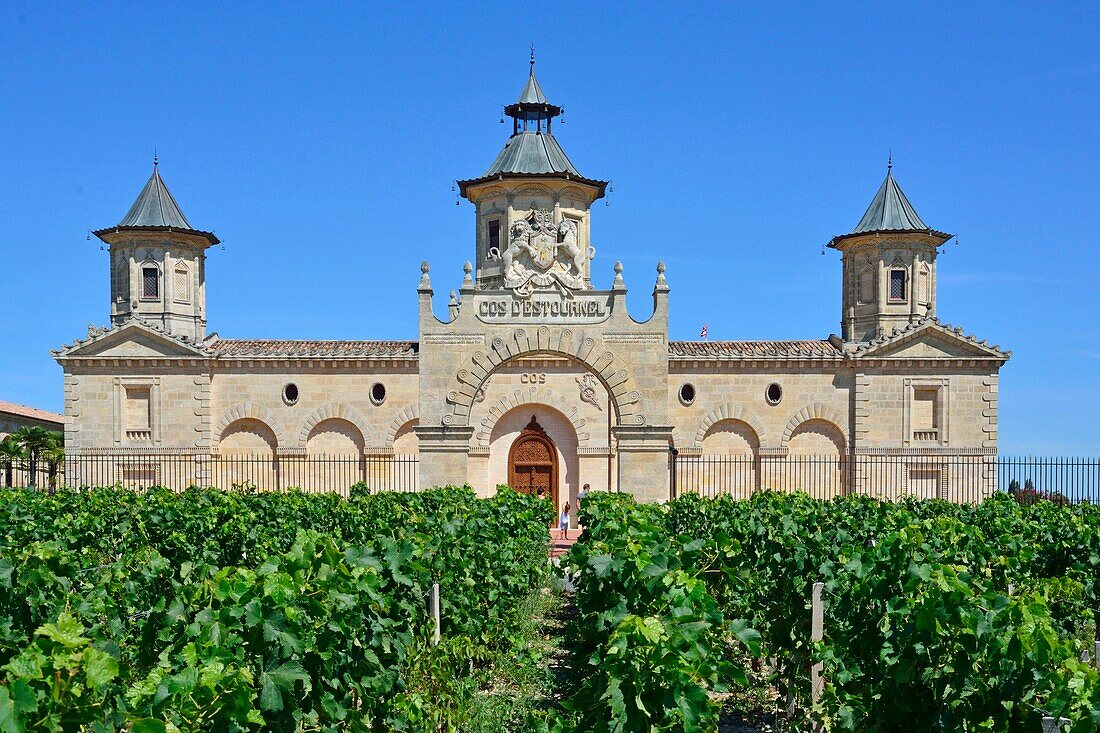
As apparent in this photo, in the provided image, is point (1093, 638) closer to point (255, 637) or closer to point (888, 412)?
point (255, 637)

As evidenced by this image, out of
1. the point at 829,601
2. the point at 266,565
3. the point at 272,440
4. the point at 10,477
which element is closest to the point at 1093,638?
the point at 829,601

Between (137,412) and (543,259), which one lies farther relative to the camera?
(137,412)

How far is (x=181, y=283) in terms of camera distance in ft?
109

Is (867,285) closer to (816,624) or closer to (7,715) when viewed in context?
(816,624)

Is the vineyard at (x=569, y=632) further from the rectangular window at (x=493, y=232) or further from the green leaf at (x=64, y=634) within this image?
the rectangular window at (x=493, y=232)

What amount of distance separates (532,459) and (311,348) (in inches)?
302

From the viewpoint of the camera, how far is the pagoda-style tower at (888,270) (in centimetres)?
3300

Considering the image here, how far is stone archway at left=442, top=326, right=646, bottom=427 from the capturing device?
24688 millimetres

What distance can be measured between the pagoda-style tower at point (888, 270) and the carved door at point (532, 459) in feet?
34.6

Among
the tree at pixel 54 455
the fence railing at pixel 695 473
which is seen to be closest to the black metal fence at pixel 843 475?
the fence railing at pixel 695 473

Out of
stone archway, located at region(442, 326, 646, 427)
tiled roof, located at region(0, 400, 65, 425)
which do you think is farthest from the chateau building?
tiled roof, located at region(0, 400, 65, 425)

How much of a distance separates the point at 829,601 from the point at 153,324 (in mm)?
27030

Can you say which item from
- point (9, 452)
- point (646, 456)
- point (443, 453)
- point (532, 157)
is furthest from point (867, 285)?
point (9, 452)

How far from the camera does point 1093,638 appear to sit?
1269 cm
